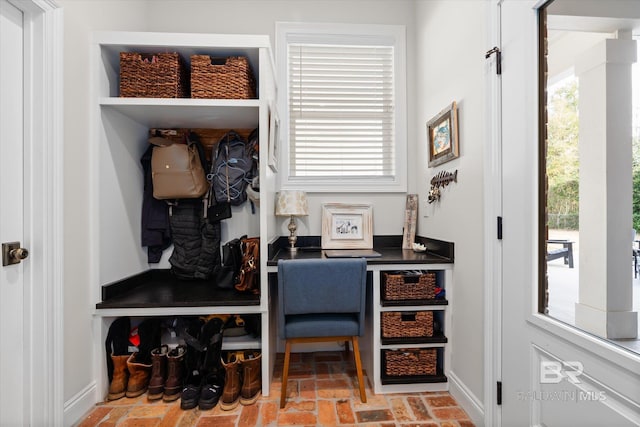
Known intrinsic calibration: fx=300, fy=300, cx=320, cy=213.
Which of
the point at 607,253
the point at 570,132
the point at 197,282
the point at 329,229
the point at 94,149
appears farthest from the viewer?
the point at 329,229

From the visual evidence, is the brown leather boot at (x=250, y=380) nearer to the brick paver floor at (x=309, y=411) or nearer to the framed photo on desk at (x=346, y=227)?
A: the brick paver floor at (x=309, y=411)

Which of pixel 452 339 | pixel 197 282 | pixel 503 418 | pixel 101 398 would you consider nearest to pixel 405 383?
pixel 452 339

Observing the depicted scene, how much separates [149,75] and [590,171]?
7.15ft

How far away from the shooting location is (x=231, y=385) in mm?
1749

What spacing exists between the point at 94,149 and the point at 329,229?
163 centimetres

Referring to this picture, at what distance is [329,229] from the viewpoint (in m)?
2.46

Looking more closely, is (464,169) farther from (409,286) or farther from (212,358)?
(212,358)

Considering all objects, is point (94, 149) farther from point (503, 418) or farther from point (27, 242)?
point (503, 418)

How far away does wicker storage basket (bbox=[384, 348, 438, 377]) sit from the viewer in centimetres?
186

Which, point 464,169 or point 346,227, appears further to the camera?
point 346,227

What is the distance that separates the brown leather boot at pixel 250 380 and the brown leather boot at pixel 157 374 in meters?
0.49

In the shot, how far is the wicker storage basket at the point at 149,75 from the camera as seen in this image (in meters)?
1.78

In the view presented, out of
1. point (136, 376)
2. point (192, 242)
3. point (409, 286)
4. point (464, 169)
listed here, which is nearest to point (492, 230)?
point (464, 169)

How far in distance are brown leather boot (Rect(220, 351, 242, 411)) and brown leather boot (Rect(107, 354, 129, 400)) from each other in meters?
0.61
